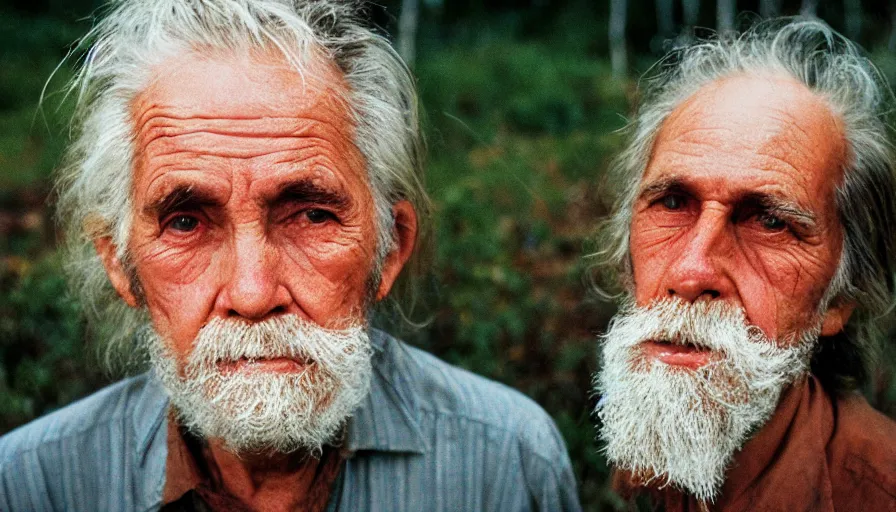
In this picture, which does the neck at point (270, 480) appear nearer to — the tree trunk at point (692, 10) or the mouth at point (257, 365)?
the mouth at point (257, 365)

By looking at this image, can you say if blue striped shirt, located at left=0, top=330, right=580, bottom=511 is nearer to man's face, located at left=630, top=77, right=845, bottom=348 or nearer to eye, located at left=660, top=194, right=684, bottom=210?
man's face, located at left=630, top=77, right=845, bottom=348

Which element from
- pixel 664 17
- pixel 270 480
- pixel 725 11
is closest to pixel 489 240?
pixel 270 480

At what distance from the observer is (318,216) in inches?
111

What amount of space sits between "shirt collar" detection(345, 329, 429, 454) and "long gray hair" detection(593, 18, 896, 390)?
0.81m

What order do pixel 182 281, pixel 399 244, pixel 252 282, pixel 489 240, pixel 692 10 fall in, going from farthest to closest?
pixel 692 10, pixel 489 240, pixel 399 244, pixel 182 281, pixel 252 282

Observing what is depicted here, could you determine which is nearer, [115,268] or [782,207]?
[782,207]

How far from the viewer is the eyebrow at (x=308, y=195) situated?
2719mm

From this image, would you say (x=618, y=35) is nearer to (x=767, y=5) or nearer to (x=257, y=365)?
(x=767, y=5)

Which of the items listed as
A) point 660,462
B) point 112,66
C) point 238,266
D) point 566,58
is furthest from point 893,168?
point 566,58

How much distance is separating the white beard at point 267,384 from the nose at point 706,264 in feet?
3.15

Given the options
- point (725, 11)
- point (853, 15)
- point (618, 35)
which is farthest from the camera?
point (618, 35)

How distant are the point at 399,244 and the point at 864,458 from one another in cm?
154

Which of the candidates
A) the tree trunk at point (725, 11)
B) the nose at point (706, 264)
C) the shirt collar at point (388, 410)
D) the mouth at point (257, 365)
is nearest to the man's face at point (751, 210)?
the nose at point (706, 264)

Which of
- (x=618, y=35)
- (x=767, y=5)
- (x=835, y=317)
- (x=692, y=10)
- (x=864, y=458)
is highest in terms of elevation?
(x=835, y=317)
